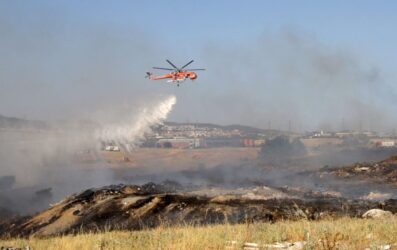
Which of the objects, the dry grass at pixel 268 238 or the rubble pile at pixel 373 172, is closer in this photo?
the dry grass at pixel 268 238

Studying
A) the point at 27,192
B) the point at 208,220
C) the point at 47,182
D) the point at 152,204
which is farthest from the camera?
the point at 47,182

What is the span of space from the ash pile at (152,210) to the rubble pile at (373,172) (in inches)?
518

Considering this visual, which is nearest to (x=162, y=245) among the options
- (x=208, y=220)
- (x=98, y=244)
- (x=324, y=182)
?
(x=98, y=244)

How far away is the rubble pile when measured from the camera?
37.5 metres

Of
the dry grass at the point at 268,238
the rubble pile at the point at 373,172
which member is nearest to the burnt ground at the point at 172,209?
the rubble pile at the point at 373,172

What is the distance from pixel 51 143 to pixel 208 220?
2049 inches

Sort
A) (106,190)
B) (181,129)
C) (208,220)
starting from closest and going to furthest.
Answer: (208,220)
(106,190)
(181,129)

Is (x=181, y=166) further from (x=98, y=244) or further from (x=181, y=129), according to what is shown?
(x=98, y=244)

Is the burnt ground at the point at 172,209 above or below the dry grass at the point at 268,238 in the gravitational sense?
below

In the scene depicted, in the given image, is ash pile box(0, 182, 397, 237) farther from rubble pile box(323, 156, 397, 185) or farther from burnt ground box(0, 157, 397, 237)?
rubble pile box(323, 156, 397, 185)

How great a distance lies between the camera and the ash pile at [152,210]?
21.2m

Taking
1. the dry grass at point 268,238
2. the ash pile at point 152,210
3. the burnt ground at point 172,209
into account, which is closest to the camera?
the dry grass at point 268,238

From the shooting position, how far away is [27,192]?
45.6 metres

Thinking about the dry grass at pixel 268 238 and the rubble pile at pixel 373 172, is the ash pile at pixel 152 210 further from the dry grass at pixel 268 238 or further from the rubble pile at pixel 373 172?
the rubble pile at pixel 373 172
